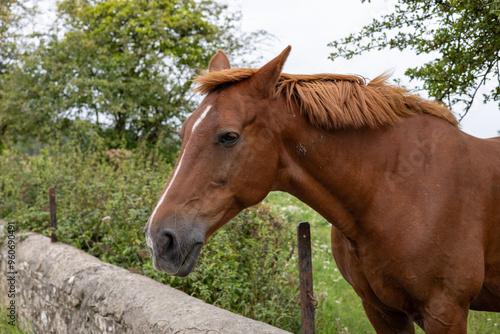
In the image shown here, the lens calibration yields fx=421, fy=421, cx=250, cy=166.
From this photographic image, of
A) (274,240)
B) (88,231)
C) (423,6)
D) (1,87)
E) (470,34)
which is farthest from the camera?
(1,87)

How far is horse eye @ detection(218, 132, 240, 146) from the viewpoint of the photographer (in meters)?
2.00

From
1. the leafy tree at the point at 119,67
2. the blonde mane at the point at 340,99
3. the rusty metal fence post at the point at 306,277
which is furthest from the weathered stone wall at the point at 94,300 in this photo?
the leafy tree at the point at 119,67

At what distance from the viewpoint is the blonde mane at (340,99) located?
2.11 metres

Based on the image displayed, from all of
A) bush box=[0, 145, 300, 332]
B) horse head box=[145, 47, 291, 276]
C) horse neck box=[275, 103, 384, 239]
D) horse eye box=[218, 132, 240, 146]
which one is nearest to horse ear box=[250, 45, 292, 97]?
horse head box=[145, 47, 291, 276]

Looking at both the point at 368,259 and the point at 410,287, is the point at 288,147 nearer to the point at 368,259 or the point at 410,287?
the point at 368,259

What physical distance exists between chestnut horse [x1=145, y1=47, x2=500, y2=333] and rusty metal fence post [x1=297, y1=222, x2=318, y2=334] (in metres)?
0.33

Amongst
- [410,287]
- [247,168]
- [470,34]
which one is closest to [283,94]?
[247,168]

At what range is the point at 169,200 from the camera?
193cm

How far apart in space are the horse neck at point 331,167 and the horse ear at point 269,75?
6.0 inches

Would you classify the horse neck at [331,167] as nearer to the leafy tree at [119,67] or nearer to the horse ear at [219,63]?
the horse ear at [219,63]

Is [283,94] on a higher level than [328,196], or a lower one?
higher

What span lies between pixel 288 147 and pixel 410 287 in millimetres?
889

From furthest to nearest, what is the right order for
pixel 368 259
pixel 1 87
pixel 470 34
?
pixel 1 87 → pixel 470 34 → pixel 368 259

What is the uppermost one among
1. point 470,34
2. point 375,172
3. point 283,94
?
point 470,34
